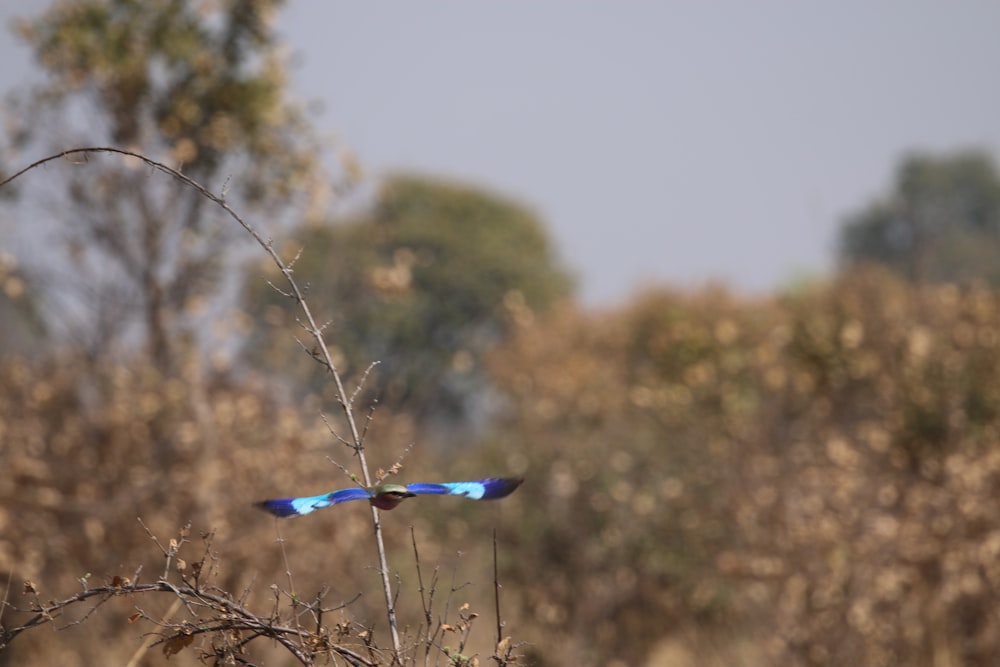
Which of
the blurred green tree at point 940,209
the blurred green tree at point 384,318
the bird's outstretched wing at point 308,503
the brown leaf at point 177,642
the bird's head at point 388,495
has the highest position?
the blurred green tree at point 940,209

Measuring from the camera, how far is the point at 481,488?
2.75m

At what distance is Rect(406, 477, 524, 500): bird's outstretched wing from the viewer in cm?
267

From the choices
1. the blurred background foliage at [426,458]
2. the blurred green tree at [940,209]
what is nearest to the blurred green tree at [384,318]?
the blurred background foliage at [426,458]

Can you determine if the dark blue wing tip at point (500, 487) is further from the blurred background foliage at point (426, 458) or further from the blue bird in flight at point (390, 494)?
the blurred background foliage at point (426, 458)

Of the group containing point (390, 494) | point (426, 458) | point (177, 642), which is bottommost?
point (177, 642)

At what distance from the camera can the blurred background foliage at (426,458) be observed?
8.36 metres

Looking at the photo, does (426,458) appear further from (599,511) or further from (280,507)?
(280,507)

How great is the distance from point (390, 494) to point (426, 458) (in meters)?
8.48

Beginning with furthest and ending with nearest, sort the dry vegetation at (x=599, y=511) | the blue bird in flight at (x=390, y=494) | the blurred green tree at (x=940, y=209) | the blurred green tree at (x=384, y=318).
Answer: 1. the blurred green tree at (x=940, y=209)
2. the blurred green tree at (x=384, y=318)
3. the dry vegetation at (x=599, y=511)
4. the blue bird in flight at (x=390, y=494)

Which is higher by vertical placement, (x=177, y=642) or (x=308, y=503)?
(x=308, y=503)

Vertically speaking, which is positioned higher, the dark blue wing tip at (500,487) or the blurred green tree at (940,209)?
the blurred green tree at (940,209)

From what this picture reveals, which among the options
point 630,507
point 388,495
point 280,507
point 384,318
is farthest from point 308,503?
point 630,507

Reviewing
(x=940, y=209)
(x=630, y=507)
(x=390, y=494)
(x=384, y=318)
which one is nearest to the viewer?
(x=390, y=494)

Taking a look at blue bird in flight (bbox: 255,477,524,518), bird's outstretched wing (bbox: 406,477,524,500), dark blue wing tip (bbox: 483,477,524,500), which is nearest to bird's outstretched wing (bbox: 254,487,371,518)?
blue bird in flight (bbox: 255,477,524,518)
